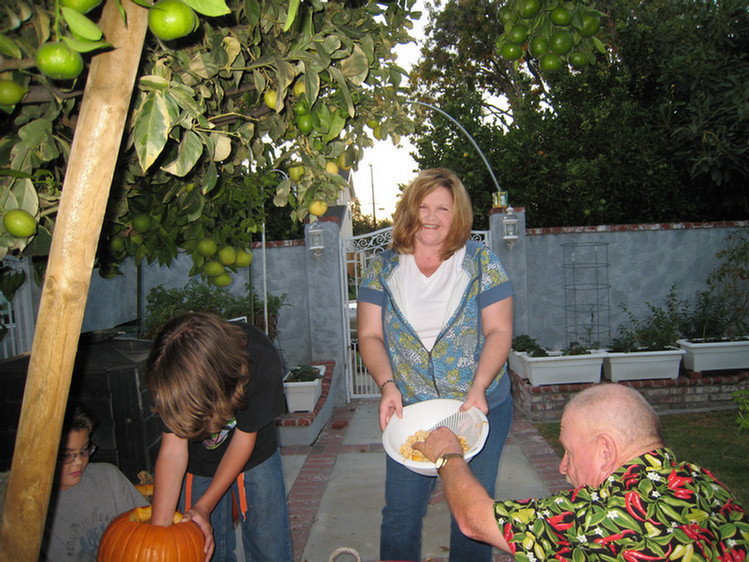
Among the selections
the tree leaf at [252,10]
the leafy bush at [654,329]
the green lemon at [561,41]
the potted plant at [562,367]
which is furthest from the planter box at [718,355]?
the tree leaf at [252,10]

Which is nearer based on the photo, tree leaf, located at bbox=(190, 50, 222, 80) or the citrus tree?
the citrus tree

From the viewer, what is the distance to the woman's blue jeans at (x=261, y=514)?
190cm

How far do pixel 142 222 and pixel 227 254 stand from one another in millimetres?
353

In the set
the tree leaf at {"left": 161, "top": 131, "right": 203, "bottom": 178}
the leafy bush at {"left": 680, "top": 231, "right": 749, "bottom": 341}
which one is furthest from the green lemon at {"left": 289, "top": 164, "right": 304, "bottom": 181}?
the leafy bush at {"left": 680, "top": 231, "right": 749, "bottom": 341}

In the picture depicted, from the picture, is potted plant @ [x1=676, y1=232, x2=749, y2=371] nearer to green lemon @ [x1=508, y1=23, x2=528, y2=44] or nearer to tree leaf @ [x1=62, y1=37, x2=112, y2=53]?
green lemon @ [x1=508, y1=23, x2=528, y2=44]

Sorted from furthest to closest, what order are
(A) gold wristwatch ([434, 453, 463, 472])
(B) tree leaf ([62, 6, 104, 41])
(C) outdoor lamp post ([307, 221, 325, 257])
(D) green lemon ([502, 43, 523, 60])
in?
(C) outdoor lamp post ([307, 221, 325, 257]) → (D) green lemon ([502, 43, 523, 60]) → (A) gold wristwatch ([434, 453, 463, 472]) → (B) tree leaf ([62, 6, 104, 41])

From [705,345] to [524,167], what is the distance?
3856 mm

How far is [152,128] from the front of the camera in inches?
32.5

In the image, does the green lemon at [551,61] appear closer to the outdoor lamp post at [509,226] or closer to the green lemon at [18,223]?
the green lemon at [18,223]

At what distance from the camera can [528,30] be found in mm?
1780

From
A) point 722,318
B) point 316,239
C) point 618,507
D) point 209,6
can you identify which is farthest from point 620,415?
point 722,318

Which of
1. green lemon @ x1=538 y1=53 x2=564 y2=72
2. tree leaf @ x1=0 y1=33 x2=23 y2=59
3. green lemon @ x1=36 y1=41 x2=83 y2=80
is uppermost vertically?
green lemon @ x1=538 y1=53 x2=564 y2=72

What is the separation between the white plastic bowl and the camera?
Answer: 1.80 m

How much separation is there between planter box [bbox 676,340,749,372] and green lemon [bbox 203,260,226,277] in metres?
5.53
